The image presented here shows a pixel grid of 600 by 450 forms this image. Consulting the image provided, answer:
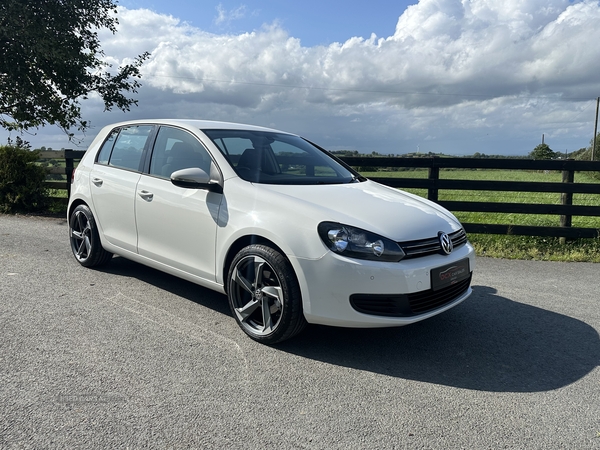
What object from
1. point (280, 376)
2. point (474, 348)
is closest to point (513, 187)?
point (474, 348)

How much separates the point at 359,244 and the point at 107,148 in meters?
3.42

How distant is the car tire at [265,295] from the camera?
3.33 m

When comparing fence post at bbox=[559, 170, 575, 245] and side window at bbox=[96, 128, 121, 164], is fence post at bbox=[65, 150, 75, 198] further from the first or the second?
fence post at bbox=[559, 170, 575, 245]

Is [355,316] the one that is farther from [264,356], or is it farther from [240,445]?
[240,445]

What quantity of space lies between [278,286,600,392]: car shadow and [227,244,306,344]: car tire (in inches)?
8.3

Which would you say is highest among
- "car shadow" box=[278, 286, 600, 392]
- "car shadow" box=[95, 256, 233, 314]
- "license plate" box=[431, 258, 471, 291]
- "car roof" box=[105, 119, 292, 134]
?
"car roof" box=[105, 119, 292, 134]

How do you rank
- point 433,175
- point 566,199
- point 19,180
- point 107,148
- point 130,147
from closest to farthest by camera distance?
point 130,147
point 107,148
point 566,199
point 433,175
point 19,180

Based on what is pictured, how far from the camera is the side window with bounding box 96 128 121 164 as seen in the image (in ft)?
17.2

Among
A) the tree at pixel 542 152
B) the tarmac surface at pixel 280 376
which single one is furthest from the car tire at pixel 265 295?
the tree at pixel 542 152

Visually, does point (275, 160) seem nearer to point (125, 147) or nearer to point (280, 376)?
point (125, 147)

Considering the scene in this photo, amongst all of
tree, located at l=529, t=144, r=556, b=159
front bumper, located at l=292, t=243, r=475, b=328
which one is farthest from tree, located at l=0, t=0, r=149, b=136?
tree, located at l=529, t=144, r=556, b=159

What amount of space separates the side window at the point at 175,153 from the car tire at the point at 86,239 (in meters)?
1.30

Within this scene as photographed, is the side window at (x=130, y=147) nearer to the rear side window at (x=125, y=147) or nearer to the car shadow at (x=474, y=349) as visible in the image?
the rear side window at (x=125, y=147)

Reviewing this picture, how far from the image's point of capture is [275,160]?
4.33 metres
